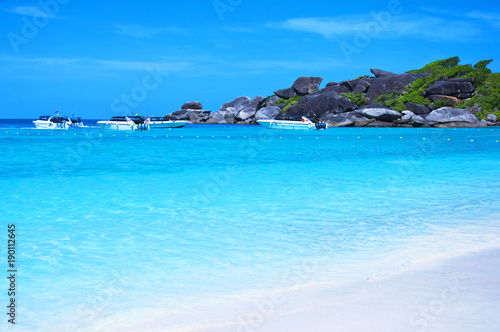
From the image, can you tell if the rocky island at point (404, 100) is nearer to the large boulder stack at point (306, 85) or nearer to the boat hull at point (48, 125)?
the large boulder stack at point (306, 85)

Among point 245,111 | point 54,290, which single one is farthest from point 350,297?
point 245,111

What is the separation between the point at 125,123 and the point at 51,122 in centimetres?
1440

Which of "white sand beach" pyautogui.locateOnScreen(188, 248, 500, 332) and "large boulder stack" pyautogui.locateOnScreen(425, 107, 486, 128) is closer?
"white sand beach" pyautogui.locateOnScreen(188, 248, 500, 332)

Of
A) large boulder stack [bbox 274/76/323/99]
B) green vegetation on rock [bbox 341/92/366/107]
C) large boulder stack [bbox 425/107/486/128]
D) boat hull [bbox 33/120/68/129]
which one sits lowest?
boat hull [bbox 33/120/68/129]

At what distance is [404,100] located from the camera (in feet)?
243

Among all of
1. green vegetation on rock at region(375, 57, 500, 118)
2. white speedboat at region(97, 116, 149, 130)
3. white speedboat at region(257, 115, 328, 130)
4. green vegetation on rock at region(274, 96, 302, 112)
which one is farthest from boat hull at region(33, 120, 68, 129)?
green vegetation on rock at region(375, 57, 500, 118)

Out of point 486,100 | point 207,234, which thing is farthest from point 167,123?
point 207,234

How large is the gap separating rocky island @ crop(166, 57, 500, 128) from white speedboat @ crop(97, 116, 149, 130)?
1033 inches

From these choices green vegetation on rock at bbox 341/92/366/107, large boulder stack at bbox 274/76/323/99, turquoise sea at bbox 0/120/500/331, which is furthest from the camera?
large boulder stack at bbox 274/76/323/99

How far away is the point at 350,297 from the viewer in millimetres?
4238

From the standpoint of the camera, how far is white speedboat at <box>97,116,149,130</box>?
5994cm

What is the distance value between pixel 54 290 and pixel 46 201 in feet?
19.5

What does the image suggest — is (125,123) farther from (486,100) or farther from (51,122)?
(486,100)

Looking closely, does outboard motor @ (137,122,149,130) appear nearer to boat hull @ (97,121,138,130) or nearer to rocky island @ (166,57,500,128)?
boat hull @ (97,121,138,130)
